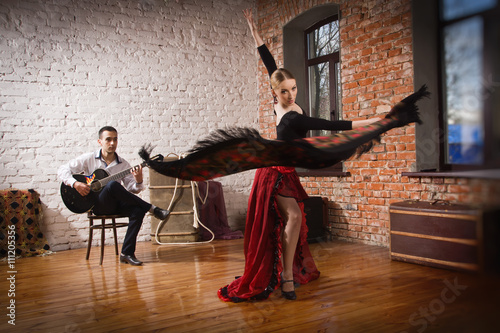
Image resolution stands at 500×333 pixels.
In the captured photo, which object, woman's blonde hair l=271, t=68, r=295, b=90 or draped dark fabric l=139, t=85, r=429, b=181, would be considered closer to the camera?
draped dark fabric l=139, t=85, r=429, b=181

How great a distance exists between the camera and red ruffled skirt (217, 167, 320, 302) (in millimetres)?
2834

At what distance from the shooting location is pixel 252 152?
179 cm

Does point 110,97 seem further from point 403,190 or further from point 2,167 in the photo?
point 403,190

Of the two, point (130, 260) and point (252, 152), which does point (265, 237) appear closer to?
point (252, 152)

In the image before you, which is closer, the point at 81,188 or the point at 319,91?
the point at 81,188

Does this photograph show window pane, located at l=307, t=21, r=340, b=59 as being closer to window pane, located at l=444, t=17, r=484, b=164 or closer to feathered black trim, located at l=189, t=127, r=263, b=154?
feathered black trim, located at l=189, t=127, r=263, b=154

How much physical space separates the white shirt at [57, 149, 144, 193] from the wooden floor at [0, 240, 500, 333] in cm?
76

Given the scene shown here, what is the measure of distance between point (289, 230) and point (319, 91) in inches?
126

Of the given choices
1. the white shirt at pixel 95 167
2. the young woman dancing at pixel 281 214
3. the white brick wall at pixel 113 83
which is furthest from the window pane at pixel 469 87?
the white brick wall at pixel 113 83

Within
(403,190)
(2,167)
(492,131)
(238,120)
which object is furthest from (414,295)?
(2,167)

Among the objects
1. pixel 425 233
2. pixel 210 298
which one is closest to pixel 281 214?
pixel 210 298

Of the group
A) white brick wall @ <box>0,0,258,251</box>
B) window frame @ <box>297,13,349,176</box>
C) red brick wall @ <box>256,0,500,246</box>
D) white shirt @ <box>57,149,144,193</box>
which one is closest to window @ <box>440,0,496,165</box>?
red brick wall @ <box>256,0,500,246</box>

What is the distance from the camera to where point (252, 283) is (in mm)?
2828

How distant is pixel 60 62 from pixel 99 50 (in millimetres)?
469
